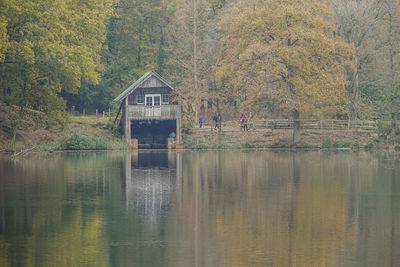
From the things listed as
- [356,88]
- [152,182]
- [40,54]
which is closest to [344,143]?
[356,88]

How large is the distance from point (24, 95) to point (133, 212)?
31.4 m

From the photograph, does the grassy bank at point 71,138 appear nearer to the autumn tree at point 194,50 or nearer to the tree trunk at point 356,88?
the autumn tree at point 194,50

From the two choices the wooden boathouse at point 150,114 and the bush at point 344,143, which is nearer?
the bush at point 344,143

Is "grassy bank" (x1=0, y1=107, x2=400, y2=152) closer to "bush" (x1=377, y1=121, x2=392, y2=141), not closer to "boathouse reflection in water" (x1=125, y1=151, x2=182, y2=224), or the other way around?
"bush" (x1=377, y1=121, x2=392, y2=141)

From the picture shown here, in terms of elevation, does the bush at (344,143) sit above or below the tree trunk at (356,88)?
below

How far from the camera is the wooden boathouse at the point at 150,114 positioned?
214 ft

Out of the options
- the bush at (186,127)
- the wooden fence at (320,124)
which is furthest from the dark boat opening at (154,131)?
the wooden fence at (320,124)

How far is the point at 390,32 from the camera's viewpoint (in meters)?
66.9

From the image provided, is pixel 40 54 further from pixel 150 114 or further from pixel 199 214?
pixel 199 214

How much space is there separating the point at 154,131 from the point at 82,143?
9.44m

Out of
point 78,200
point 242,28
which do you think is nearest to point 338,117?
point 242,28

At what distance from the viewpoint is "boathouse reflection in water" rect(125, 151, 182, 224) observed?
93.8ft

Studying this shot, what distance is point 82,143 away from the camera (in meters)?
62.2

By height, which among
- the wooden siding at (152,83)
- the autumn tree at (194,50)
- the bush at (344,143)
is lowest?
the bush at (344,143)
